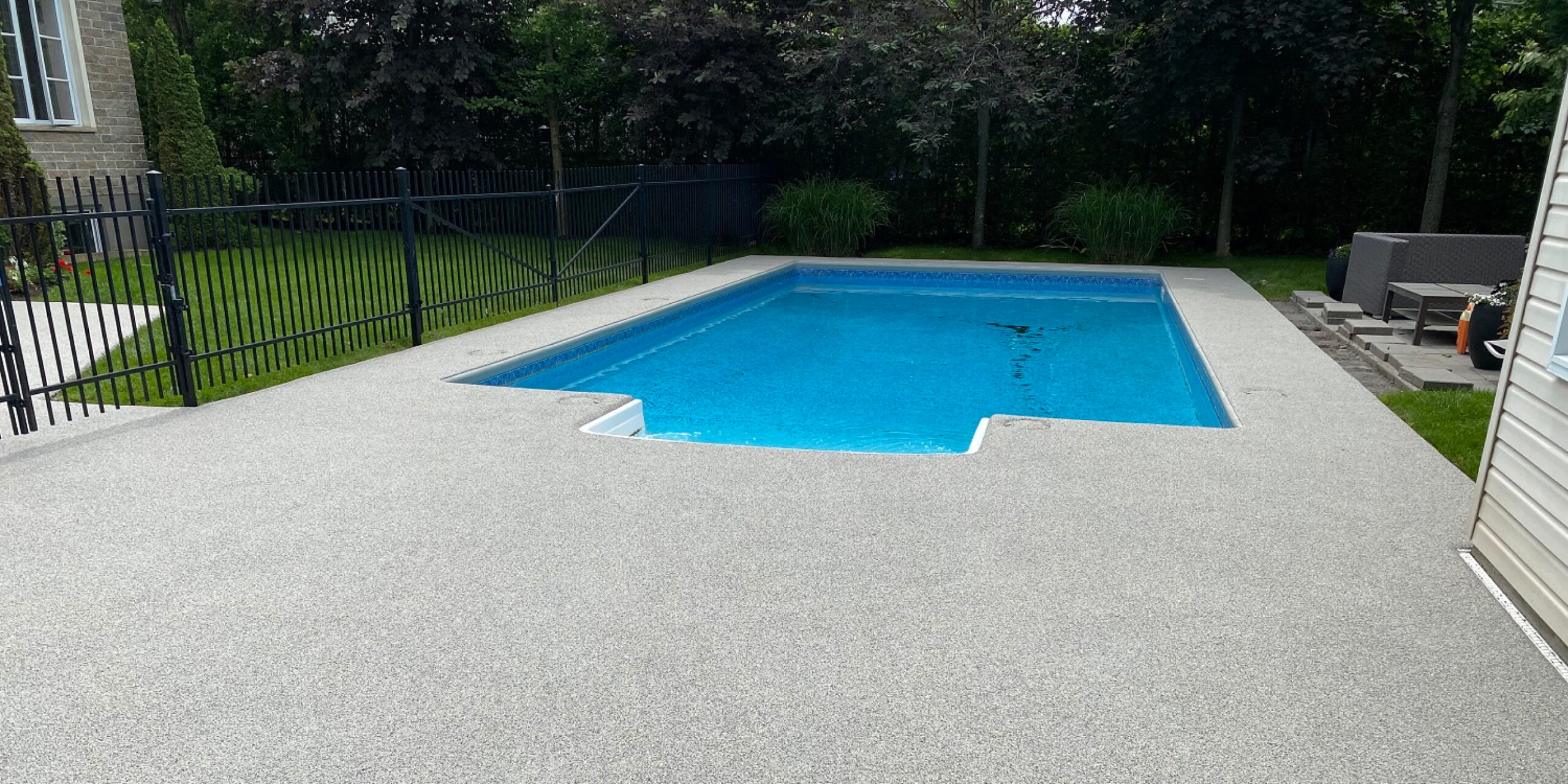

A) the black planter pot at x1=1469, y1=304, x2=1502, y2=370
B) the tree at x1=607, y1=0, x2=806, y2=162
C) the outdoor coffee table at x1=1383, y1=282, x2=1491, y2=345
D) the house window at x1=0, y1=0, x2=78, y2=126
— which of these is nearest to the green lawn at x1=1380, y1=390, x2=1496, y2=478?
the black planter pot at x1=1469, y1=304, x2=1502, y2=370

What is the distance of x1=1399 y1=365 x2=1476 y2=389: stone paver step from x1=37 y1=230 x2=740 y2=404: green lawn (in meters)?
6.69

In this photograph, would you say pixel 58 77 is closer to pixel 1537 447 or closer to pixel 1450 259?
pixel 1537 447

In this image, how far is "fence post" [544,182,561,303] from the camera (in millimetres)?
8703

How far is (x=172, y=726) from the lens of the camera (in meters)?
2.29

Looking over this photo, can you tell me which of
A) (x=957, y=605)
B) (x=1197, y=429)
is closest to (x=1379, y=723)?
(x=957, y=605)

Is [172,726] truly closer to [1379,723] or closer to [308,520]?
[308,520]

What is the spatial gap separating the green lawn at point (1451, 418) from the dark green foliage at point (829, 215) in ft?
27.2

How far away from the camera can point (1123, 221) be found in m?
12.2

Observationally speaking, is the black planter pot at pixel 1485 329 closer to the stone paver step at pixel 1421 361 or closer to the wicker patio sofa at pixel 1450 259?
the stone paver step at pixel 1421 361

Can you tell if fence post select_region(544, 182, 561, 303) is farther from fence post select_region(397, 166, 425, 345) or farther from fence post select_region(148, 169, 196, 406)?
fence post select_region(148, 169, 196, 406)

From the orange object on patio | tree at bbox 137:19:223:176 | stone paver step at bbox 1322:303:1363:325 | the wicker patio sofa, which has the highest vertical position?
tree at bbox 137:19:223:176

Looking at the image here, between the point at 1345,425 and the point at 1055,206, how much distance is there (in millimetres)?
9163

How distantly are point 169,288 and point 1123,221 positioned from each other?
34.6ft

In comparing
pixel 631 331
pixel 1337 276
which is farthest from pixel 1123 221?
pixel 631 331
